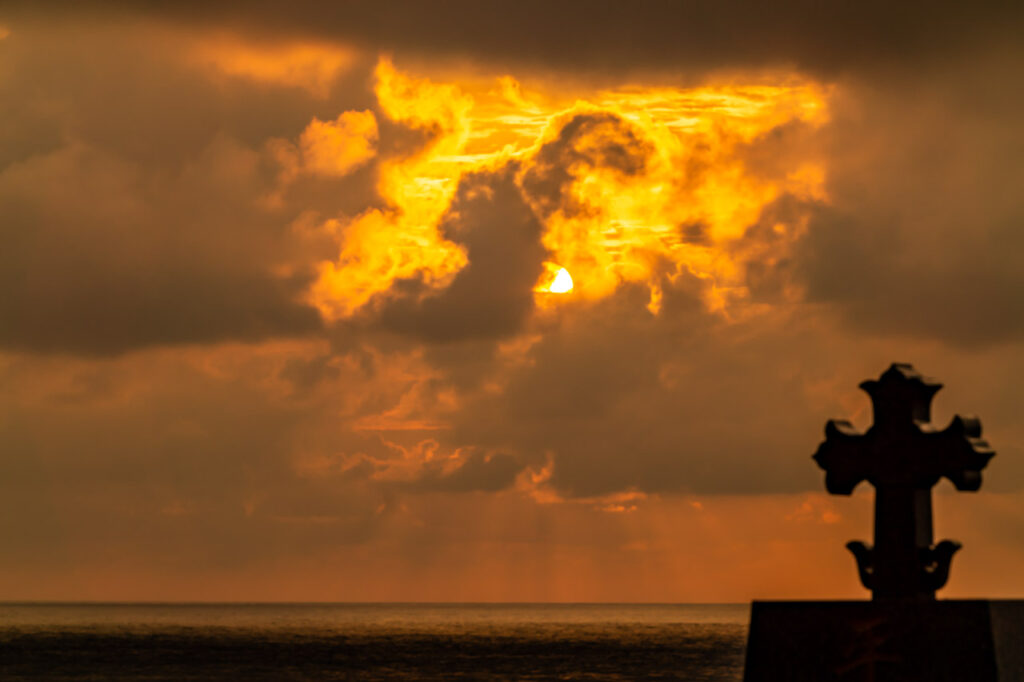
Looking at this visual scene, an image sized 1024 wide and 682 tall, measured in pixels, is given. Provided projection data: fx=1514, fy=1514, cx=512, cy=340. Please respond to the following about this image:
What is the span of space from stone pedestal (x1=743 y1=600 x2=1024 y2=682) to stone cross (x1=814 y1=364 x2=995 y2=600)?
1043 mm

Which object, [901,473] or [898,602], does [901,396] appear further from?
[898,602]

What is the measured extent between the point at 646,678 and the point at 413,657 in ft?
116

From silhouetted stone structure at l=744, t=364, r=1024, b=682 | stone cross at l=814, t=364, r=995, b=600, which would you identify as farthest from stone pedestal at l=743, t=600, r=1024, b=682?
stone cross at l=814, t=364, r=995, b=600

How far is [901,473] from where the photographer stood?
14969 mm

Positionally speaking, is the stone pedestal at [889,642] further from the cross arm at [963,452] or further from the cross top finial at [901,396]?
the cross top finial at [901,396]

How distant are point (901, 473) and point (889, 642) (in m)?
1.99

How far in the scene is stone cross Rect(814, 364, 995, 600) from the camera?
14.7m

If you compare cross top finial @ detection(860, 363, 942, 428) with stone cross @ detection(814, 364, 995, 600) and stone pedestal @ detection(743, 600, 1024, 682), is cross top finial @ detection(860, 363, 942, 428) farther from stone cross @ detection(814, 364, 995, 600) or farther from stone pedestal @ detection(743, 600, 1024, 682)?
stone pedestal @ detection(743, 600, 1024, 682)

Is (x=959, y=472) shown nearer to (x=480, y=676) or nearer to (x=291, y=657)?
(x=480, y=676)

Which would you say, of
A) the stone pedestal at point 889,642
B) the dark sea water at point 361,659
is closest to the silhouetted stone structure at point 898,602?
the stone pedestal at point 889,642

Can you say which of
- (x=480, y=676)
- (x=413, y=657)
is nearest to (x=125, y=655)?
(x=413, y=657)

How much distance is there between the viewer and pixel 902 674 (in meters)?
13.5

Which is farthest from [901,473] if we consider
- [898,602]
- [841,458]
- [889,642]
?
[889,642]

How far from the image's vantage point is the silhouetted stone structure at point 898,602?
13406 mm
